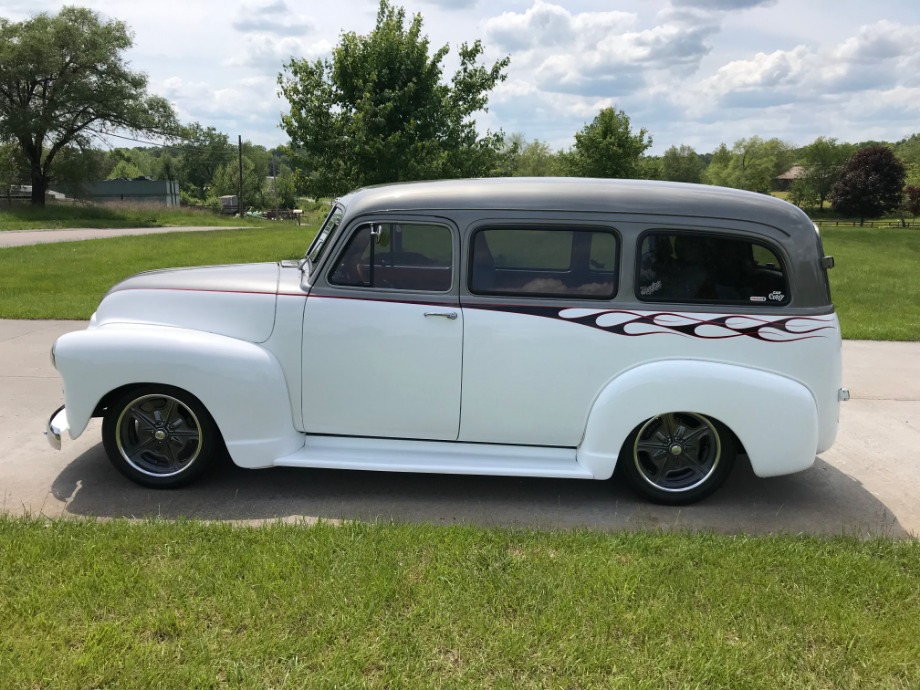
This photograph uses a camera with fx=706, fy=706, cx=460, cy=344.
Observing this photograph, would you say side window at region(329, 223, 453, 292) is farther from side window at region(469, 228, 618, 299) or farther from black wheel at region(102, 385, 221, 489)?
black wheel at region(102, 385, 221, 489)

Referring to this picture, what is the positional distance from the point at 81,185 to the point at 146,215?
194 inches

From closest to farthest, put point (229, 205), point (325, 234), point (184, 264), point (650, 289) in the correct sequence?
point (650, 289), point (325, 234), point (184, 264), point (229, 205)

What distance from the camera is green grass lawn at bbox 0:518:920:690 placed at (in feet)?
8.59

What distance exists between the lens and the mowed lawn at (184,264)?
32.3ft

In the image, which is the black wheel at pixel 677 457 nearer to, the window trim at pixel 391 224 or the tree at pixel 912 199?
the window trim at pixel 391 224

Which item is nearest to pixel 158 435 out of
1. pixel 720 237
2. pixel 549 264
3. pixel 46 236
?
pixel 549 264

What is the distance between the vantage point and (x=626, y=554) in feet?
11.3

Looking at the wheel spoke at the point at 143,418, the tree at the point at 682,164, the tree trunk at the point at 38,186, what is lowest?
the wheel spoke at the point at 143,418

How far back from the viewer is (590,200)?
403 centimetres

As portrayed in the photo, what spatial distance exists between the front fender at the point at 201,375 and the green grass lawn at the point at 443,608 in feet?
2.02

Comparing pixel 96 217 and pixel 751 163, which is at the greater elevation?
pixel 751 163

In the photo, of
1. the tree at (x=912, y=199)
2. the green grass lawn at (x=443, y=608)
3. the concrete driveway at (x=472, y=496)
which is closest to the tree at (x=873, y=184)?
the tree at (x=912, y=199)

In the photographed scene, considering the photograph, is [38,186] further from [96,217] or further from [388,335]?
[388,335]

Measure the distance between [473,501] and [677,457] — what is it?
124cm
